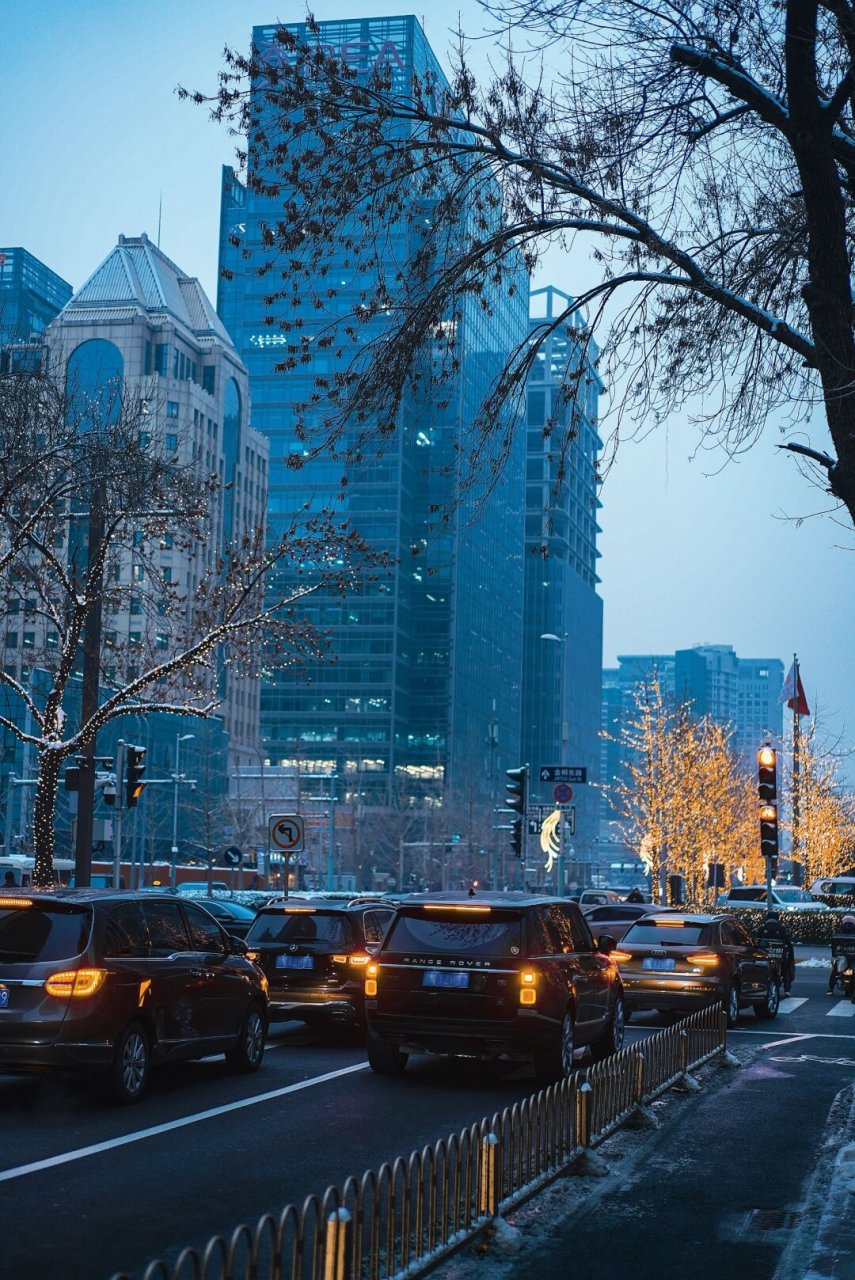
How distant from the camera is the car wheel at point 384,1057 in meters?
14.6

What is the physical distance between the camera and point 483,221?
11188 millimetres

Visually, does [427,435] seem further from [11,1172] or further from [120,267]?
[11,1172]

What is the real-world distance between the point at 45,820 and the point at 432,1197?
17.2 meters

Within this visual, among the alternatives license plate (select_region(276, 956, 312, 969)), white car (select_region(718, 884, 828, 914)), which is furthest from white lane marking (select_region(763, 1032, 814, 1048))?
white car (select_region(718, 884, 828, 914))

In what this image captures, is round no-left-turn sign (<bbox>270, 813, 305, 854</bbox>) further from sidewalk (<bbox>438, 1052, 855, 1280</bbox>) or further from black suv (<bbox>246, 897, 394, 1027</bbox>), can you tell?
sidewalk (<bbox>438, 1052, 855, 1280</bbox>)

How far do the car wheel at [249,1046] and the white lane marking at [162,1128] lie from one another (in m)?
0.68

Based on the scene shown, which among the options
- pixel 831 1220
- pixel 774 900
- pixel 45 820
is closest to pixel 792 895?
pixel 774 900

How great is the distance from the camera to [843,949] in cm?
2794

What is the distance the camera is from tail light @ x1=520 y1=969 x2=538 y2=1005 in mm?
13703

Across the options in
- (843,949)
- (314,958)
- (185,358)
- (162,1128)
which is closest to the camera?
(162,1128)

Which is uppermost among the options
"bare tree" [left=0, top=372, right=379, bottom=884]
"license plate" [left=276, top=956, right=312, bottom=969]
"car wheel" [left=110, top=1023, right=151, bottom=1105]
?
"bare tree" [left=0, top=372, right=379, bottom=884]

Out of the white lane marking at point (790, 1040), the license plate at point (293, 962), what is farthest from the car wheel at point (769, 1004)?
the license plate at point (293, 962)

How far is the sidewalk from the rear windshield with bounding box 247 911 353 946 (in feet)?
19.4

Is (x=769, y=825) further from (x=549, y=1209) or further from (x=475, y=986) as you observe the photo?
(x=549, y=1209)
